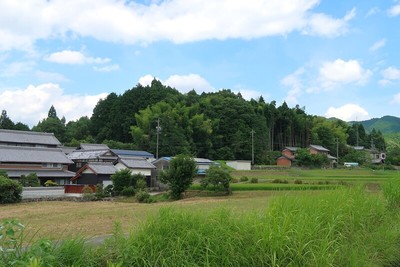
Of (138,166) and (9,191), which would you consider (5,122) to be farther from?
(9,191)

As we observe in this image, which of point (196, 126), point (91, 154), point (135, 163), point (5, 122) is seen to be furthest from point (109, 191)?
point (5, 122)

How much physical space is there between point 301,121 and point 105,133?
1758 inches

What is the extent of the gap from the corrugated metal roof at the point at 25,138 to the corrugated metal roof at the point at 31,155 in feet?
14.0

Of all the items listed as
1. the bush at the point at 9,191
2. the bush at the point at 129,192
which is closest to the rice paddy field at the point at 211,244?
the bush at the point at 9,191

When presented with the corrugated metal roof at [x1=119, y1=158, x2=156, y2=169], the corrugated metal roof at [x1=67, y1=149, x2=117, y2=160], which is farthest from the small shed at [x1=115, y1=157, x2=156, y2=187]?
the corrugated metal roof at [x1=67, y1=149, x2=117, y2=160]

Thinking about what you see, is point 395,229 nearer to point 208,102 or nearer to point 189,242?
point 189,242

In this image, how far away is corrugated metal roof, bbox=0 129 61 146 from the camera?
149ft

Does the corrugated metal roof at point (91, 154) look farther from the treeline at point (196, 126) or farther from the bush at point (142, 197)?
the bush at point (142, 197)

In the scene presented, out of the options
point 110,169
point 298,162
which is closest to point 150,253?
point 110,169

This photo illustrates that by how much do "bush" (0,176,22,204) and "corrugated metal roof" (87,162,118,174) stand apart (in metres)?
11.5

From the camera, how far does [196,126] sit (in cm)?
6588

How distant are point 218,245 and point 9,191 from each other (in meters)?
29.5

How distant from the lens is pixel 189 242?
375 cm

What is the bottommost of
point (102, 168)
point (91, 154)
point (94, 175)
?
point (94, 175)
